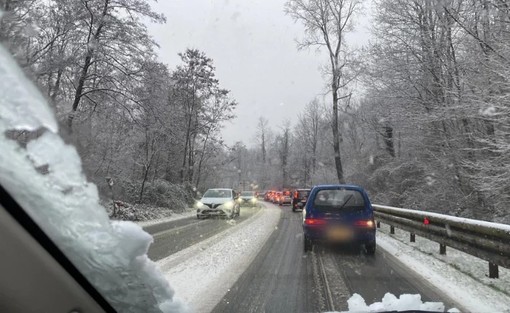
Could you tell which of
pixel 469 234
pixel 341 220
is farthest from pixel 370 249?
pixel 469 234

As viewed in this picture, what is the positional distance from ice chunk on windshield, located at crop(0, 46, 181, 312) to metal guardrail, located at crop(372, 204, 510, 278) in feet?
18.2

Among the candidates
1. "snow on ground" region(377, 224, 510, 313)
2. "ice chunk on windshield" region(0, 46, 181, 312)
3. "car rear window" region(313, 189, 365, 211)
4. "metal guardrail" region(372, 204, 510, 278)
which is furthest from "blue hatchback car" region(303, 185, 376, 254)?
"ice chunk on windshield" region(0, 46, 181, 312)

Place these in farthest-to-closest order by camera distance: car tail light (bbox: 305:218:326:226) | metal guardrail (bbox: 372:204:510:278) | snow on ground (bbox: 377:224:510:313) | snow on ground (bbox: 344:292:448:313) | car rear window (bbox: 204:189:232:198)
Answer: car rear window (bbox: 204:189:232:198), car tail light (bbox: 305:218:326:226), metal guardrail (bbox: 372:204:510:278), snow on ground (bbox: 377:224:510:313), snow on ground (bbox: 344:292:448:313)

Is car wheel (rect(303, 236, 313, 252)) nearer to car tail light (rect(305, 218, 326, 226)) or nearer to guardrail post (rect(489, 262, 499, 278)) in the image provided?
car tail light (rect(305, 218, 326, 226))

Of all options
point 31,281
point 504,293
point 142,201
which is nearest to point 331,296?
point 504,293

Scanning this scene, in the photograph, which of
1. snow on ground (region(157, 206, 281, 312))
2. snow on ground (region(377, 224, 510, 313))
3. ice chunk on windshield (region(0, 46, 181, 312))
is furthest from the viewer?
snow on ground (region(157, 206, 281, 312))

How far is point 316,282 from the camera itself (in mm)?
6535

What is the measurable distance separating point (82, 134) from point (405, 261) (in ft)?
24.9

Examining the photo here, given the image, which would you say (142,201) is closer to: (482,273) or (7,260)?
(482,273)

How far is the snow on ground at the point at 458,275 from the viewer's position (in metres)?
5.34

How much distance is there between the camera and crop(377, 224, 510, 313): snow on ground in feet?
17.5

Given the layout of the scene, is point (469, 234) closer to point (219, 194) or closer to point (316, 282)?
point (316, 282)

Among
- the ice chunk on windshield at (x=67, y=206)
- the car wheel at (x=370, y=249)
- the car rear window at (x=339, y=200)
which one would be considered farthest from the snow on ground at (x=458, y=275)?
the ice chunk on windshield at (x=67, y=206)

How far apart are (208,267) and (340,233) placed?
322 centimetres
